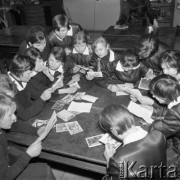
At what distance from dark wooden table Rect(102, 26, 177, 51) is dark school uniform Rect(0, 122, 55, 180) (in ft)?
9.73

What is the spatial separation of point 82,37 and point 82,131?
6.09ft

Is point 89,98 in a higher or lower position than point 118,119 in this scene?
lower

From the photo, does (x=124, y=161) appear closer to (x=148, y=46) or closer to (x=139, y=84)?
(x=139, y=84)

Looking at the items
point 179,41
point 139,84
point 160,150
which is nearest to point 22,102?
point 139,84

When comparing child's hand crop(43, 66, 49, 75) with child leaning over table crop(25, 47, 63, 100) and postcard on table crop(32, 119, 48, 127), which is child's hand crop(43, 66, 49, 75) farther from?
postcard on table crop(32, 119, 48, 127)

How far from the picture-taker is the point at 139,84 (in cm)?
337

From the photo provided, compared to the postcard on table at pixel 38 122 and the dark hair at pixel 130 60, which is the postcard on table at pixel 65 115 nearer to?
the postcard on table at pixel 38 122

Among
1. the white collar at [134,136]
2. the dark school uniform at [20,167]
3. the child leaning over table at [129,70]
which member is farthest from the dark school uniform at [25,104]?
the white collar at [134,136]

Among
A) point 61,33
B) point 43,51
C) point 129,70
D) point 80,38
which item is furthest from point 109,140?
point 61,33

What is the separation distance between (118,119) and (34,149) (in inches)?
37.5

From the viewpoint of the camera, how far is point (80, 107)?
2979 millimetres

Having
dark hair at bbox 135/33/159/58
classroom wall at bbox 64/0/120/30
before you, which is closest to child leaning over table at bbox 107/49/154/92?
dark hair at bbox 135/33/159/58

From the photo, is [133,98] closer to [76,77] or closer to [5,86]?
[76,77]

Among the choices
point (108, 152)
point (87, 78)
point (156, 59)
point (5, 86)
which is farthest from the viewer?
point (87, 78)
